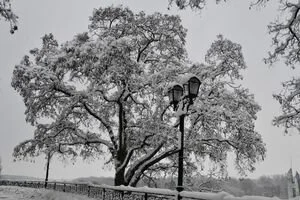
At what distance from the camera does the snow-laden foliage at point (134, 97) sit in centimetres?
1753

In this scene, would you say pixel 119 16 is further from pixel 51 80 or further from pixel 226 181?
pixel 226 181

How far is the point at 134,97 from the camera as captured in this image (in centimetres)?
2039

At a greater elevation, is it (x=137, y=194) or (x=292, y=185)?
(x=137, y=194)

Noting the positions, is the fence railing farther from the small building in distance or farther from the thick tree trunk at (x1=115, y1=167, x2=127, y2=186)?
the small building in distance

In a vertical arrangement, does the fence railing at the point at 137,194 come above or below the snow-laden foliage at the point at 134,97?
below

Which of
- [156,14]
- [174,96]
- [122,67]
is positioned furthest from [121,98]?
[174,96]

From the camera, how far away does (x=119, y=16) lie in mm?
21109

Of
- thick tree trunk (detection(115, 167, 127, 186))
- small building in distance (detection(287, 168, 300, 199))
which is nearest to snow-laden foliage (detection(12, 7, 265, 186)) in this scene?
thick tree trunk (detection(115, 167, 127, 186))

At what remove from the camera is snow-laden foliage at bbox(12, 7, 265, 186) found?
1753 cm

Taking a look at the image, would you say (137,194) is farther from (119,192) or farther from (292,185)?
(292,185)

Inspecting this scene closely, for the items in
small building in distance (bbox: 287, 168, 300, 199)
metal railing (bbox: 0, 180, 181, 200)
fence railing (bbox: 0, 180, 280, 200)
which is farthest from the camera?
small building in distance (bbox: 287, 168, 300, 199)

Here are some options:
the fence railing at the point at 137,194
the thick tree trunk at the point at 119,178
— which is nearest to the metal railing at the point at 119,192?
the fence railing at the point at 137,194

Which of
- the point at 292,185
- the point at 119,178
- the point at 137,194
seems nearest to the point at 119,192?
the point at 137,194

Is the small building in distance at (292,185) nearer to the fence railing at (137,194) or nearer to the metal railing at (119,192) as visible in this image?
the metal railing at (119,192)
